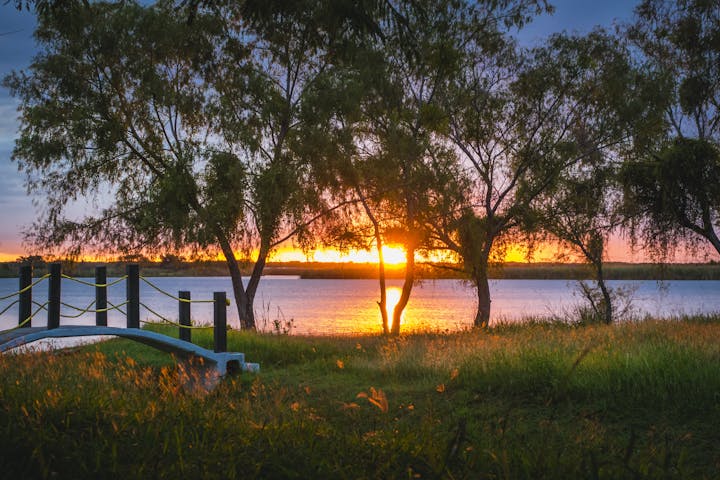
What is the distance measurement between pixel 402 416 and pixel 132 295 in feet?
18.6

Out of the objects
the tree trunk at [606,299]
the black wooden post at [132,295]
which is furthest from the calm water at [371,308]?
the black wooden post at [132,295]

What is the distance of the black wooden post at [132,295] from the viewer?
11188 mm

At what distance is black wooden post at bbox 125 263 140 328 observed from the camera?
11188 millimetres

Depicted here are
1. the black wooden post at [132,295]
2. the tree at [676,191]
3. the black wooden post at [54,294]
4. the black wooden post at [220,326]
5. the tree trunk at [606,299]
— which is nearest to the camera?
the black wooden post at [54,294]

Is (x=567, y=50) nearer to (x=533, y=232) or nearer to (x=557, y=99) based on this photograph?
(x=557, y=99)

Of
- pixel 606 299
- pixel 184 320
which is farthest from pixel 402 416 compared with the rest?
pixel 606 299

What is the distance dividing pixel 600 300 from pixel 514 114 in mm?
8722

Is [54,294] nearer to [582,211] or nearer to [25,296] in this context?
[25,296]

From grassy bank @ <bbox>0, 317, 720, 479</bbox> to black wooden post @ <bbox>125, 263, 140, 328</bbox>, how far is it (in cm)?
175

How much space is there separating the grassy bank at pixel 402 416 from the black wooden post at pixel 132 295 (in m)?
1.75

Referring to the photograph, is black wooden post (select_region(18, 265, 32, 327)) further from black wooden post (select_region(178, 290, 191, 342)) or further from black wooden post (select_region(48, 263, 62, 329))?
black wooden post (select_region(178, 290, 191, 342))

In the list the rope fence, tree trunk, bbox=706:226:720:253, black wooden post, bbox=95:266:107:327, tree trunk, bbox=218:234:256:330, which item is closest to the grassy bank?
the rope fence

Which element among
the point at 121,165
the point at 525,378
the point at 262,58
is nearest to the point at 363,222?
the point at 262,58

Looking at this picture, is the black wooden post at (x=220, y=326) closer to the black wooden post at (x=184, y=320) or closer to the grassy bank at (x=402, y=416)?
the black wooden post at (x=184, y=320)
